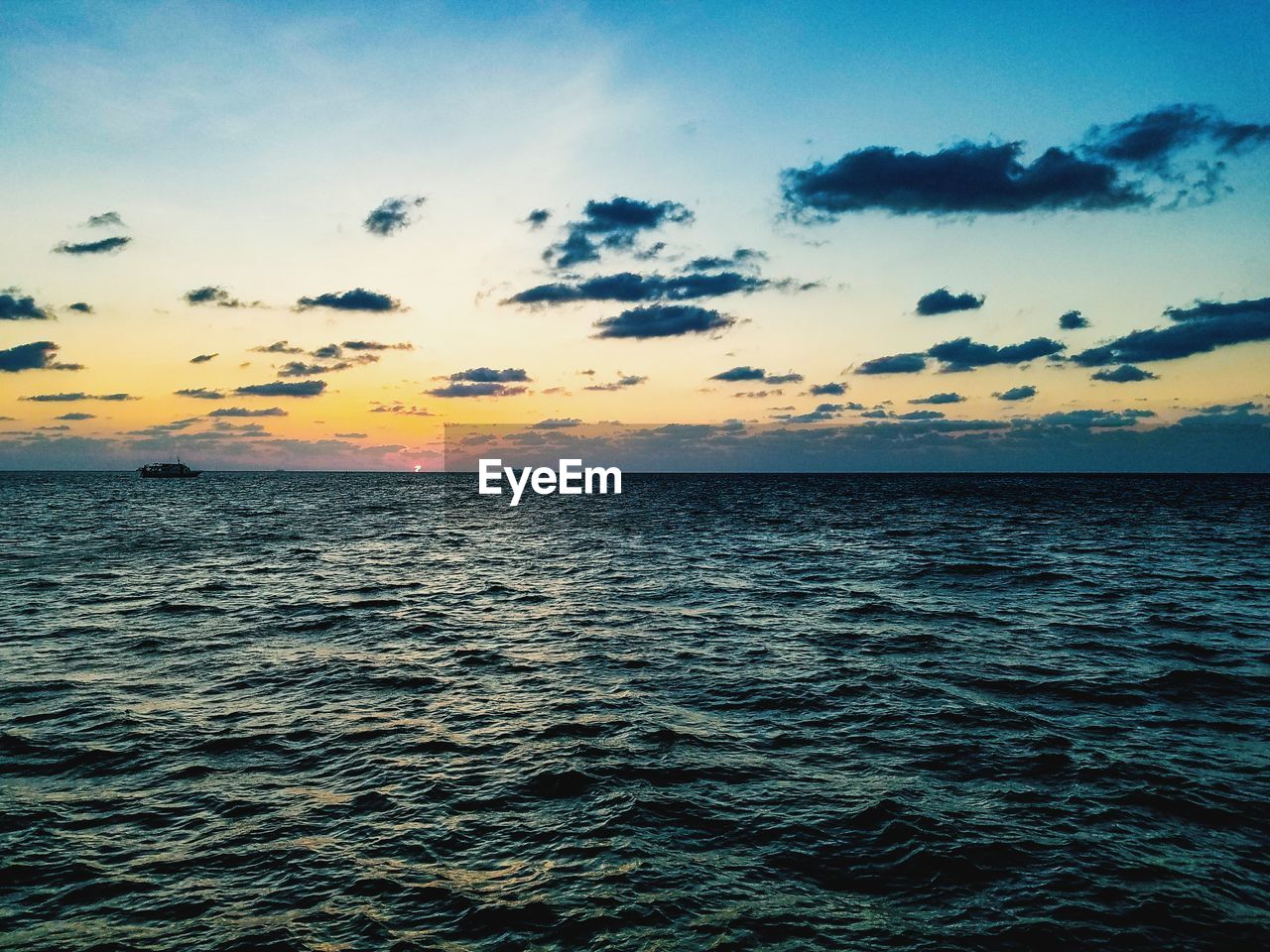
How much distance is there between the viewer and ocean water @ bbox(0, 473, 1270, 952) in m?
10.5

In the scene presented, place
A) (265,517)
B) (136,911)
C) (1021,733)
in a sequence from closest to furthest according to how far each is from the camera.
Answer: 1. (136,911)
2. (1021,733)
3. (265,517)

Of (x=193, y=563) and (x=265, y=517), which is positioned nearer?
(x=193, y=563)

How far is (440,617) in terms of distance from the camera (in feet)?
105

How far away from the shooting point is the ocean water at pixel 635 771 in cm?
1048

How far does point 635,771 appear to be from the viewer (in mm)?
15469

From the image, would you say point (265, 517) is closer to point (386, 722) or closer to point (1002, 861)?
point (386, 722)

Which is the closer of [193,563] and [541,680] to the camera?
[541,680]

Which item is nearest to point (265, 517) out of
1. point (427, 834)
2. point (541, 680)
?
point (541, 680)

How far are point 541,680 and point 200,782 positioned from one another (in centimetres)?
965

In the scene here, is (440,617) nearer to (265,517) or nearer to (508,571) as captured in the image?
(508,571)

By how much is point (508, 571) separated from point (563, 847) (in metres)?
36.6

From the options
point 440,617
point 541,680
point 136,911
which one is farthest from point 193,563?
point 136,911

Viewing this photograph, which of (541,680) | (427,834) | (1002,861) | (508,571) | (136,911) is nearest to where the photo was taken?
(136,911)

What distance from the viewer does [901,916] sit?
10.5 m
